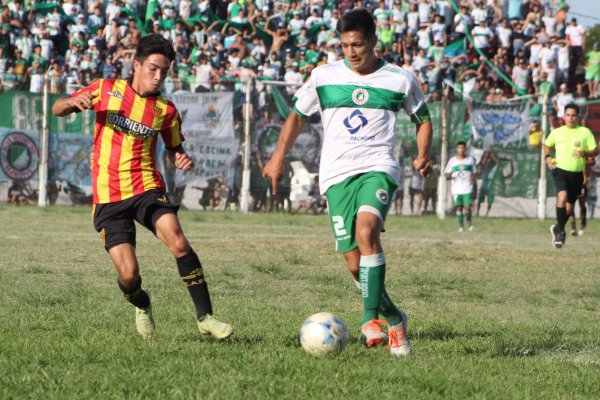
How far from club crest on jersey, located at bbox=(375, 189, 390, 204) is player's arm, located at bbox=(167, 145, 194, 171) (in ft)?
4.29

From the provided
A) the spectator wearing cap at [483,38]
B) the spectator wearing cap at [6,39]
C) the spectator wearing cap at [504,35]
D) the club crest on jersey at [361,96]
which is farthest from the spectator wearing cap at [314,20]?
the club crest on jersey at [361,96]

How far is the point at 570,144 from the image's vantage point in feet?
59.3

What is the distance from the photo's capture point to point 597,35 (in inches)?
2953

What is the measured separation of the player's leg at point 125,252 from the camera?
7.14m

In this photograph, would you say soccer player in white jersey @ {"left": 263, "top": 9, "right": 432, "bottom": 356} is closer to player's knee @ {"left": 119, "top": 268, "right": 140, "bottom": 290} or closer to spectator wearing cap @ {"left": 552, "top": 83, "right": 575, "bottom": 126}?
player's knee @ {"left": 119, "top": 268, "right": 140, "bottom": 290}

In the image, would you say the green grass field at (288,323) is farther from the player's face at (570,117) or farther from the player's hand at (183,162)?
the player's face at (570,117)

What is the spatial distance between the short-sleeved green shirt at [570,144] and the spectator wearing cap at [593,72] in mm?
10171

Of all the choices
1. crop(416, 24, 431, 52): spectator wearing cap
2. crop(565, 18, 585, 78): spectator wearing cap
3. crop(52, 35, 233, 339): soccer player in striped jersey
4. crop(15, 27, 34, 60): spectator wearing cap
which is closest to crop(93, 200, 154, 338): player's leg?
crop(52, 35, 233, 339): soccer player in striped jersey

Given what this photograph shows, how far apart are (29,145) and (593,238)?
519 inches

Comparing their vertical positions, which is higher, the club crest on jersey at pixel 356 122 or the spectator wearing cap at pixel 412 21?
the spectator wearing cap at pixel 412 21

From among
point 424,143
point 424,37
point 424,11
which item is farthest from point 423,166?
point 424,11

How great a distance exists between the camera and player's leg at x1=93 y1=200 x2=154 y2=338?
7.14 meters

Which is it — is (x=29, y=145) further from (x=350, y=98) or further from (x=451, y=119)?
(x=350, y=98)

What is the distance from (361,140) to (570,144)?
11.8 meters
